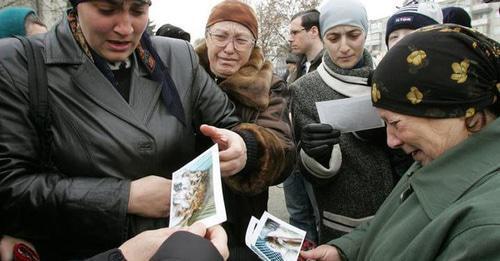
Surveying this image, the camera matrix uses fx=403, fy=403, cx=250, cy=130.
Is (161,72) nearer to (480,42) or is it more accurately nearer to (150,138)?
(150,138)

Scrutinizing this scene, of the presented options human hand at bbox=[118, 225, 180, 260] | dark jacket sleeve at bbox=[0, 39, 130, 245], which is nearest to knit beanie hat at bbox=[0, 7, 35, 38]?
dark jacket sleeve at bbox=[0, 39, 130, 245]

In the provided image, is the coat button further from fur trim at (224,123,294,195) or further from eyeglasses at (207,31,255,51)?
eyeglasses at (207,31,255,51)

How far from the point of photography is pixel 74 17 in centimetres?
156

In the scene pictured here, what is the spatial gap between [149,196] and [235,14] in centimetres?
145

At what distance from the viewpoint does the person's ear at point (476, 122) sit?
4.49ft

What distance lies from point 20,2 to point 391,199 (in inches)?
243

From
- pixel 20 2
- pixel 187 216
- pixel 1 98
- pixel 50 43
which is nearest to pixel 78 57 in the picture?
pixel 50 43

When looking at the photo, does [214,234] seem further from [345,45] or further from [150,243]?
[345,45]

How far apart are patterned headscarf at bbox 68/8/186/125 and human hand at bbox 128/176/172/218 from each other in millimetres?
301

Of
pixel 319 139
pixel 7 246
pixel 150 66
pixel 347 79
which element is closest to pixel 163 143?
pixel 150 66

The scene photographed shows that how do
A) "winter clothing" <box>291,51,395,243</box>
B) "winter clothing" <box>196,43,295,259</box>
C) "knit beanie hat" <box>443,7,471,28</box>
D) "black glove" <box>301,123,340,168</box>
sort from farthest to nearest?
"knit beanie hat" <box>443,7,471,28</box> < "winter clothing" <box>291,51,395,243</box> < "black glove" <box>301,123,340,168</box> < "winter clothing" <box>196,43,295,259</box>

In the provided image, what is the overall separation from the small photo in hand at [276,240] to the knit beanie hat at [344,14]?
1.39 metres

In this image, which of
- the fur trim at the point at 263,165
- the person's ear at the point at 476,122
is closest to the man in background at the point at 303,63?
the fur trim at the point at 263,165

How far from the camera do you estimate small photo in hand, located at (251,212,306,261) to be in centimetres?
178
